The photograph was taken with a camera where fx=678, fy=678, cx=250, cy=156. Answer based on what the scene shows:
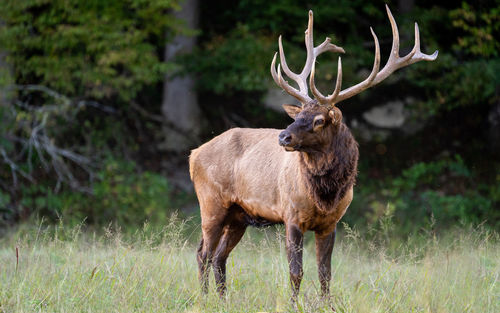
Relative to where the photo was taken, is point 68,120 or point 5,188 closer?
point 5,188

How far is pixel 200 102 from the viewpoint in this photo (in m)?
13.3

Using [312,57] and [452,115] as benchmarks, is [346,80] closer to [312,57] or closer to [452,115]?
[452,115]

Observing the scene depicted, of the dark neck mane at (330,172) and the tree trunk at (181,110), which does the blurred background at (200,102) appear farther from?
the dark neck mane at (330,172)

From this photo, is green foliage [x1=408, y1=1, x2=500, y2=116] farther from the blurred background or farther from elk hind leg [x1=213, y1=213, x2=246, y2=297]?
elk hind leg [x1=213, y1=213, x2=246, y2=297]

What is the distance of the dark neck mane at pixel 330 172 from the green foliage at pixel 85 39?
6.00 m

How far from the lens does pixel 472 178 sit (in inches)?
474

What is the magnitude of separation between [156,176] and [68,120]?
190cm

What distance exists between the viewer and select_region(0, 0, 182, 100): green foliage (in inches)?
419

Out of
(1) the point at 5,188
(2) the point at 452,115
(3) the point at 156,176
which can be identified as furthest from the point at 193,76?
(2) the point at 452,115

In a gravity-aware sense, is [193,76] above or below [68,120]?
above

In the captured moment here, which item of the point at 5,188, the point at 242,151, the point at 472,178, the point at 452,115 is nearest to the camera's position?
the point at 242,151

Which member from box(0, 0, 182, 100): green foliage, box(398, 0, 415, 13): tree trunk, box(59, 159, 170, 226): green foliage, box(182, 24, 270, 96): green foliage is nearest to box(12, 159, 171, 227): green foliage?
box(59, 159, 170, 226): green foliage

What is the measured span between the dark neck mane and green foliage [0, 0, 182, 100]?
600 centimetres

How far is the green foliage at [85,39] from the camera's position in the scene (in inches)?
419
